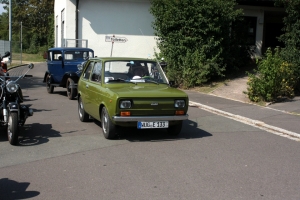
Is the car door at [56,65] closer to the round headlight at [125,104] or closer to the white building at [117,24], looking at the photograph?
the white building at [117,24]

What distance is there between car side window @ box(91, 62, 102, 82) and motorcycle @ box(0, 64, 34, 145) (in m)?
1.60

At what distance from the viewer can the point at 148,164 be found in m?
6.57

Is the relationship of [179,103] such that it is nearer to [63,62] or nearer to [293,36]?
[63,62]

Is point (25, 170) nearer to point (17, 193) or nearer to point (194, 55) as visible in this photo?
point (17, 193)

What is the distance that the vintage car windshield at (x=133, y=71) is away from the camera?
8.80 m

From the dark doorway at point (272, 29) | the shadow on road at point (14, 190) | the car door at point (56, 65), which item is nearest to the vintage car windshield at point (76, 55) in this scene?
the car door at point (56, 65)

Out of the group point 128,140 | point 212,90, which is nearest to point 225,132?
point 128,140

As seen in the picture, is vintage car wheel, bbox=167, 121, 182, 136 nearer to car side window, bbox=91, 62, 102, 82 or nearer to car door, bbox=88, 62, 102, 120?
car door, bbox=88, 62, 102, 120

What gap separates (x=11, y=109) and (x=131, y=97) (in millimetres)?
2147

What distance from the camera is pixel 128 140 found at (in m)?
8.22

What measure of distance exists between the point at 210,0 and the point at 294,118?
758 centimetres

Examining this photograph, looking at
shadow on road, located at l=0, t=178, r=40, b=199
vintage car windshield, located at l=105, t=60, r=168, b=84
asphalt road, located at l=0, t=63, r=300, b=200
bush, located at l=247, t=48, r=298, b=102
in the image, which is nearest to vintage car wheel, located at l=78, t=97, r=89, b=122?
asphalt road, located at l=0, t=63, r=300, b=200

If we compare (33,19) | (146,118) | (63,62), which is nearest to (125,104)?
(146,118)

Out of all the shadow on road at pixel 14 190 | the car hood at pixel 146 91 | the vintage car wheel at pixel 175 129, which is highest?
the car hood at pixel 146 91
